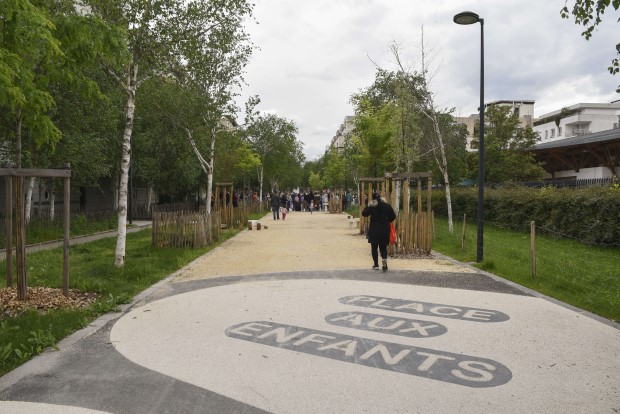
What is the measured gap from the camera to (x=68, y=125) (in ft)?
55.4

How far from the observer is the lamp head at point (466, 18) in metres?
11.6

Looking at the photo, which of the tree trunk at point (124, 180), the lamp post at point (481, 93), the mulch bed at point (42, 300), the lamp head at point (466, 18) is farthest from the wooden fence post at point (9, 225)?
the lamp head at point (466, 18)

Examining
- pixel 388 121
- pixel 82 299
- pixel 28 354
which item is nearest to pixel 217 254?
pixel 82 299

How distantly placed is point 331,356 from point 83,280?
547 cm

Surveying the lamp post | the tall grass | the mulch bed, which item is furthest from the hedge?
the tall grass

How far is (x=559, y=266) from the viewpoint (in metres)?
10.7

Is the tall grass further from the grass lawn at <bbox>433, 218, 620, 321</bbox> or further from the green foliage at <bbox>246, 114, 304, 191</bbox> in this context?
the green foliage at <bbox>246, 114, 304, 191</bbox>

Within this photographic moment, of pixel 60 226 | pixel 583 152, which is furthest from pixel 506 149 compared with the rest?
pixel 60 226

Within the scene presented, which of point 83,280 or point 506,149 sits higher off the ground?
point 506,149

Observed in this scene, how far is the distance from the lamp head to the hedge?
17.0 feet

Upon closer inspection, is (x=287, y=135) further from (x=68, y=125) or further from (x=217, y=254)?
(x=217, y=254)

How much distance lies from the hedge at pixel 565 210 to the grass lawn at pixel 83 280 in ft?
29.6

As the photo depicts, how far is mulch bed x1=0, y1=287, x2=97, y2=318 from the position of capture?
6.75m

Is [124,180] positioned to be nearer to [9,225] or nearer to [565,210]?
[9,225]
